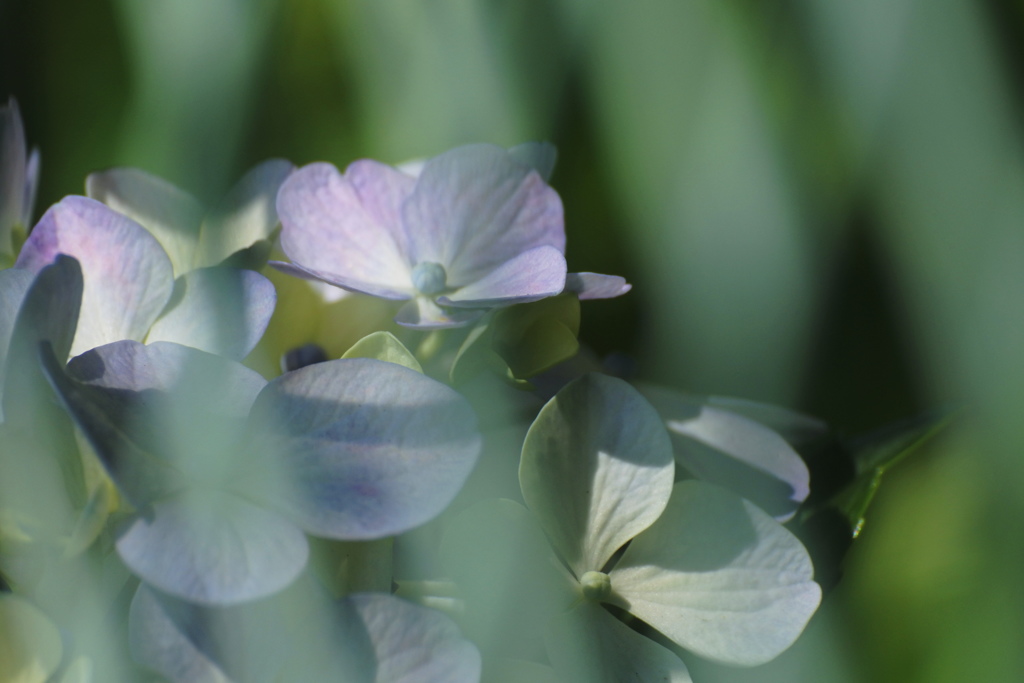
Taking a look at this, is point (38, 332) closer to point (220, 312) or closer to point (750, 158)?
point (220, 312)

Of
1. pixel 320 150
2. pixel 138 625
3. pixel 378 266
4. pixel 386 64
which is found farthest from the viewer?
pixel 320 150

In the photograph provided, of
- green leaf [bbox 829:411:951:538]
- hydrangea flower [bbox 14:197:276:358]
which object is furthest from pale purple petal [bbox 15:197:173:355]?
green leaf [bbox 829:411:951:538]

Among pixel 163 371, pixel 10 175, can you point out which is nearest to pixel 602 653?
pixel 163 371

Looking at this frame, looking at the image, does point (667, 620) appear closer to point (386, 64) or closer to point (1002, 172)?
point (1002, 172)

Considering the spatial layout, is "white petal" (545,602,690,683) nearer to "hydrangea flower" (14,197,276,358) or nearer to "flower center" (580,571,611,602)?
"flower center" (580,571,611,602)

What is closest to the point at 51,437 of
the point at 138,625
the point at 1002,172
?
the point at 138,625

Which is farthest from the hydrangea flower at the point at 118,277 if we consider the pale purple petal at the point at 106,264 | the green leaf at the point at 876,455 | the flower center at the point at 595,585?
the green leaf at the point at 876,455
